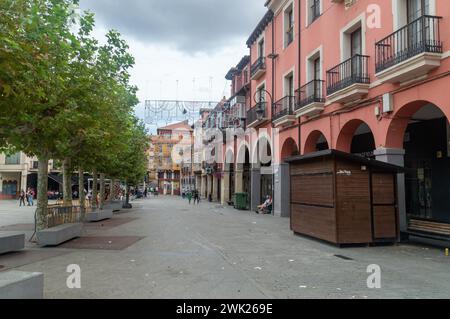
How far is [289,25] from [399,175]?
42.0 ft

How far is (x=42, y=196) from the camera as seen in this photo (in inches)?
524

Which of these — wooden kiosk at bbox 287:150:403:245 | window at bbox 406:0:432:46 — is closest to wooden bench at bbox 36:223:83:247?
wooden kiosk at bbox 287:150:403:245

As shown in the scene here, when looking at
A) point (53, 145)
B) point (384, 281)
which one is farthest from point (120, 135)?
point (384, 281)

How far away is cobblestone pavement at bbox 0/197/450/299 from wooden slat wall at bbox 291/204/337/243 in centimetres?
33

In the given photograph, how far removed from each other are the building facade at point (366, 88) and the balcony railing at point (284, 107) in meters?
0.05

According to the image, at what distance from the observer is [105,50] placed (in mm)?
13422

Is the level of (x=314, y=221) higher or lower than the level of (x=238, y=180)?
lower

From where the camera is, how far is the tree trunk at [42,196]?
1329cm

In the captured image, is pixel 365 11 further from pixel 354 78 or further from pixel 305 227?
pixel 305 227

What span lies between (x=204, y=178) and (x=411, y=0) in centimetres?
5208

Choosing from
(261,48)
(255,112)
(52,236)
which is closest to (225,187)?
(255,112)

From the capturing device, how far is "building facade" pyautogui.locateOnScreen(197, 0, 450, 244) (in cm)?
1147

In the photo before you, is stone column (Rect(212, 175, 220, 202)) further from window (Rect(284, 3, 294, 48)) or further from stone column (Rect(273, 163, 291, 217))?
window (Rect(284, 3, 294, 48))

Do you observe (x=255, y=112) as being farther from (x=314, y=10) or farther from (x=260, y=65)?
(x=314, y=10)
